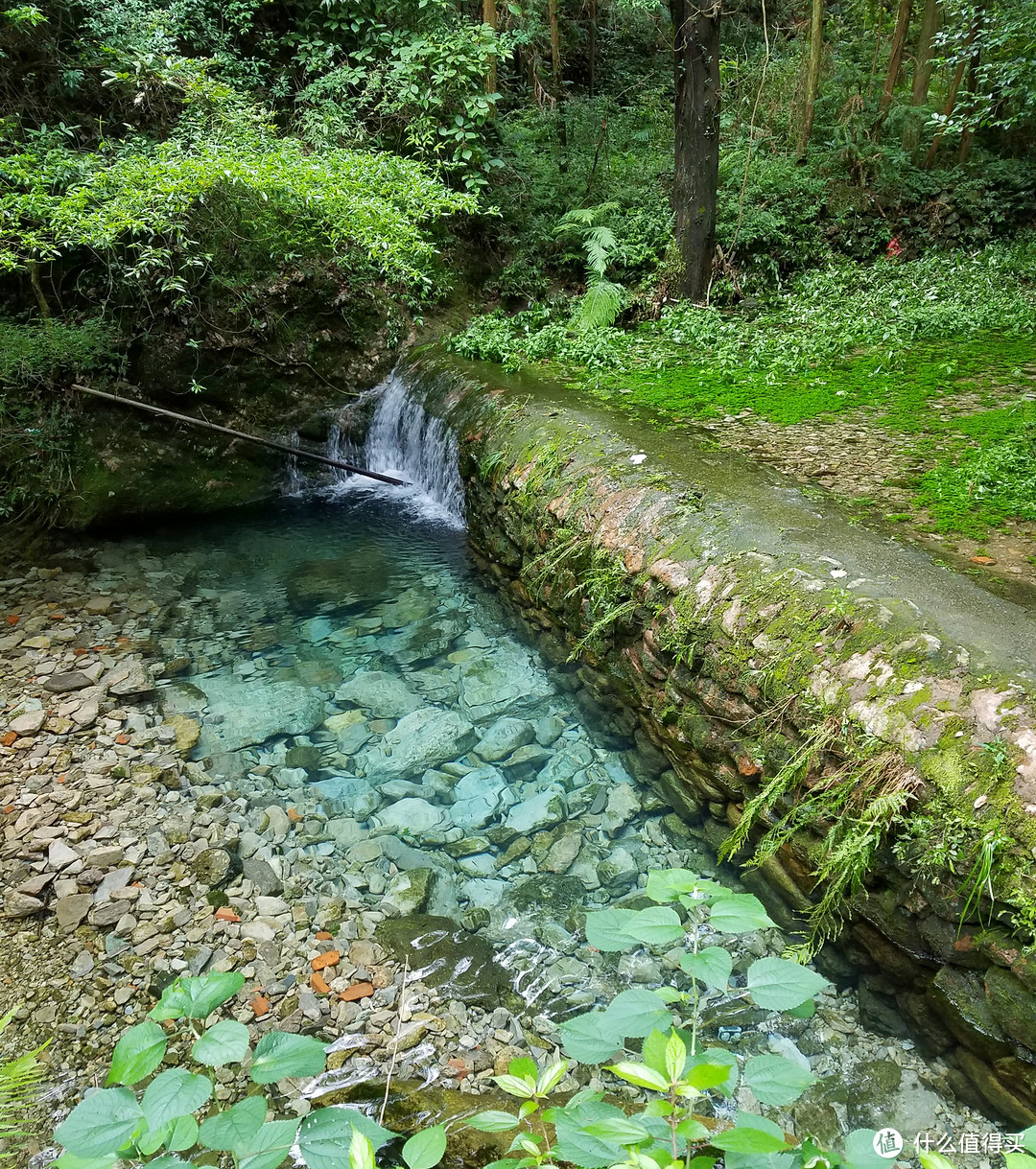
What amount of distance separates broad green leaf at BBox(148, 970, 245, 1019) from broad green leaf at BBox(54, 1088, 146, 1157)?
119mm

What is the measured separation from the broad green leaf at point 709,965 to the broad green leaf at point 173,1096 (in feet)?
2.51

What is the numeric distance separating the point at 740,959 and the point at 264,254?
8.23 metres

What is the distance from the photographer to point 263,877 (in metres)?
3.64

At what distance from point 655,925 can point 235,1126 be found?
0.73 metres

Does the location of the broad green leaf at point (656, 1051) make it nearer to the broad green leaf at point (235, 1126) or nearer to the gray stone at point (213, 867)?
the broad green leaf at point (235, 1126)

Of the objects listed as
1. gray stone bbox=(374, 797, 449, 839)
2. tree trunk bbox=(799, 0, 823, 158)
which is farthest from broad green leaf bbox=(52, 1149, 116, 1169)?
tree trunk bbox=(799, 0, 823, 158)

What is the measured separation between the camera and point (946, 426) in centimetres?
521

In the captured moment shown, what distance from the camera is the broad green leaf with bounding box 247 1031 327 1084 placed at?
109 cm

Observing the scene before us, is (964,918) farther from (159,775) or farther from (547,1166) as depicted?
(159,775)

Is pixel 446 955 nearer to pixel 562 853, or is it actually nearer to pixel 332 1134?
pixel 562 853

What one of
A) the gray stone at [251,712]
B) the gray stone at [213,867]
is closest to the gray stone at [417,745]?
the gray stone at [251,712]

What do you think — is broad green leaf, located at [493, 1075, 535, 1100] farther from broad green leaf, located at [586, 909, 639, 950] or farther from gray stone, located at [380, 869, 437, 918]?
gray stone, located at [380, 869, 437, 918]

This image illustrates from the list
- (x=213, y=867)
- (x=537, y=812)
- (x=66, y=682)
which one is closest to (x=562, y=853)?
(x=537, y=812)

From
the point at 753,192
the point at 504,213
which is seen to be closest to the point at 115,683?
the point at 504,213
